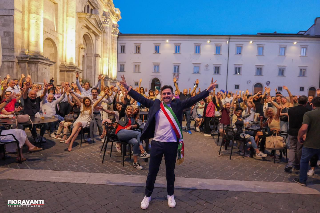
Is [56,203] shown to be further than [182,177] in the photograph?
No

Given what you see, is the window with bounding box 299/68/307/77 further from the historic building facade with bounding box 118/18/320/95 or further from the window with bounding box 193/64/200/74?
the window with bounding box 193/64/200/74

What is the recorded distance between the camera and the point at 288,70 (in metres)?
37.8

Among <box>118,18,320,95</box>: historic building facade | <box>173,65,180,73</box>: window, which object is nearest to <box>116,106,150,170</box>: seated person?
<box>118,18,320,95</box>: historic building facade

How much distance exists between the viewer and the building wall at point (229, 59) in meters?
37.6

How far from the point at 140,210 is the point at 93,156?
3291 millimetres

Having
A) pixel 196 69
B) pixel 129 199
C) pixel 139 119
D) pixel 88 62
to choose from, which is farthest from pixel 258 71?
pixel 129 199

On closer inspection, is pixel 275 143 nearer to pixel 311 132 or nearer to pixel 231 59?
pixel 311 132

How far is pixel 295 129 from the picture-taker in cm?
558

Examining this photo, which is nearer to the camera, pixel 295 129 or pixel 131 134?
pixel 295 129

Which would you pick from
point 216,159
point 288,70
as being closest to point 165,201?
point 216,159

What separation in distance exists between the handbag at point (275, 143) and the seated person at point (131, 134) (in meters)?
3.54

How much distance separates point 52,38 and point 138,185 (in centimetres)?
1644

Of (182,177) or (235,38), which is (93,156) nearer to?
(182,177)

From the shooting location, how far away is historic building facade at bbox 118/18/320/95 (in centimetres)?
3759
